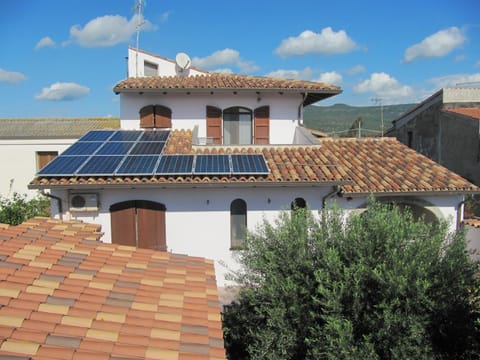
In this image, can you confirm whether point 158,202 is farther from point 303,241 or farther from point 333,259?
point 333,259

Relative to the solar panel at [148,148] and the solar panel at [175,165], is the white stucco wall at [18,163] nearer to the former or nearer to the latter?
the solar panel at [148,148]

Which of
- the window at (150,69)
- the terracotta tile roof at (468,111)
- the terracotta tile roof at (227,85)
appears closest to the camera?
the terracotta tile roof at (227,85)

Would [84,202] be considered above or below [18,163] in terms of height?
below

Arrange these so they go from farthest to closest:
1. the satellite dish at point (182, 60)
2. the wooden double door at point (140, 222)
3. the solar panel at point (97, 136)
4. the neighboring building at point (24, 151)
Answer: the neighboring building at point (24, 151) → the satellite dish at point (182, 60) → the solar panel at point (97, 136) → the wooden double door at point (140, 222)

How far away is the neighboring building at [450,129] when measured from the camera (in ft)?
71.3

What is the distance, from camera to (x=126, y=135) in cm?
A: 1453

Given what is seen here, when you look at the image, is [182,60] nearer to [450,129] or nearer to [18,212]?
[18,212]

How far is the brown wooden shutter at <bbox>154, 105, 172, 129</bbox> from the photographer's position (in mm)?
16203

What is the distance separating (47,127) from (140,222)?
929 inches

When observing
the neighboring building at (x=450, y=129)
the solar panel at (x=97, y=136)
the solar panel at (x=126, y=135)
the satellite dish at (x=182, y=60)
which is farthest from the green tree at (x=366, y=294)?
the neighboring building at (x=450, y=129)

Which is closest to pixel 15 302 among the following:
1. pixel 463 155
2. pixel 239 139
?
pixel 239 139

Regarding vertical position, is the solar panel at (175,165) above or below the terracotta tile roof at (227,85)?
below

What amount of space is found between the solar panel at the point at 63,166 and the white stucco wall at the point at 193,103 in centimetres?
522

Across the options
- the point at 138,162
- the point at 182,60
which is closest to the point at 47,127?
the point at 182,60
